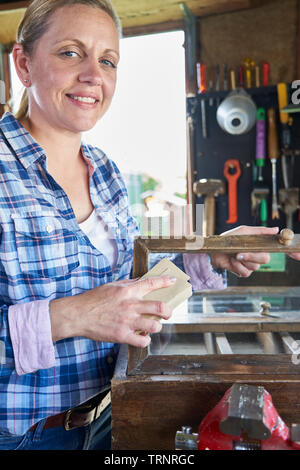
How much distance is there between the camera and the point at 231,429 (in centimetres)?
65

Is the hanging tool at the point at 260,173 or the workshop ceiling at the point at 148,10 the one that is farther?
the hanging tool at the point at 260,173

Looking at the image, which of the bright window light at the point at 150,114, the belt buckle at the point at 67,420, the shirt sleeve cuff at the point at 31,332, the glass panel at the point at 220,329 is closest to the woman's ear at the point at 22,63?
the shirt sleeve cuff at the point at 31,332

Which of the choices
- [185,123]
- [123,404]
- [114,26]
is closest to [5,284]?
[123,404]

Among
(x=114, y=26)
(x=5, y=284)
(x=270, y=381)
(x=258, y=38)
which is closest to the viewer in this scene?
(x=270, y=381)

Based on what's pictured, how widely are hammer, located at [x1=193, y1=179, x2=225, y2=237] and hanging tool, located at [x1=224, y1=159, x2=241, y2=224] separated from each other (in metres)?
0.06

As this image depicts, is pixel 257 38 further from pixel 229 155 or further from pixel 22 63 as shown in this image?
pixel 22 63

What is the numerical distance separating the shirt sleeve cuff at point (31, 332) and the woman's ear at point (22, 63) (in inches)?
24.2

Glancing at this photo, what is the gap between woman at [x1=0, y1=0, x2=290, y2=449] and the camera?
87 cm

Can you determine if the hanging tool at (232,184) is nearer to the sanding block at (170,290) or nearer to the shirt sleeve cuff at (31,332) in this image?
the sanding block at (170,290)

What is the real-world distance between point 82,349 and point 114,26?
851 mm

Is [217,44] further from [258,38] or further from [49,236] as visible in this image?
[49,236]

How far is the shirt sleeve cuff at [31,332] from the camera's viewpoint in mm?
852

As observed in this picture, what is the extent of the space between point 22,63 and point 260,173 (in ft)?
7.13

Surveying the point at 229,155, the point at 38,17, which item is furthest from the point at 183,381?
the point at 229,155
